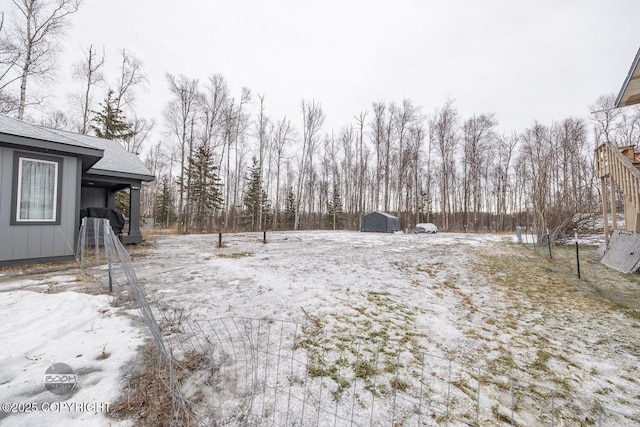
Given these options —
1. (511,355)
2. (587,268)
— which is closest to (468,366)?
(511,355)

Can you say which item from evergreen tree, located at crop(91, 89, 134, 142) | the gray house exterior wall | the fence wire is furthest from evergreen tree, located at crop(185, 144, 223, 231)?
the fence wire

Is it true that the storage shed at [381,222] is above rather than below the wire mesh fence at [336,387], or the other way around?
above

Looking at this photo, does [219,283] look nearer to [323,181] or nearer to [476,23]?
[476,23]

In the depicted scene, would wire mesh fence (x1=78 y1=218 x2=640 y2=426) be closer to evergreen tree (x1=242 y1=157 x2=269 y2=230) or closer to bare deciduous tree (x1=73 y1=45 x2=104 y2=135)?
bare deciduous tree (x1=73 y1=45 x2=104 y2=135)

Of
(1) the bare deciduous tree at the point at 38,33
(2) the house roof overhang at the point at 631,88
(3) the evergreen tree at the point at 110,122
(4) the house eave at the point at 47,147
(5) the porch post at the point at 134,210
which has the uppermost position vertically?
(1) the bare deciduous tree at the point at 38,33

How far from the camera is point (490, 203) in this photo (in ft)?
98.3

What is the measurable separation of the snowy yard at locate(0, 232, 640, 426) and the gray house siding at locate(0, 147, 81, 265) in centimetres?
Answer: 151

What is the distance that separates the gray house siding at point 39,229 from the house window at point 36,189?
8 cm

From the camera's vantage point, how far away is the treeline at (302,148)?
11.7 metres

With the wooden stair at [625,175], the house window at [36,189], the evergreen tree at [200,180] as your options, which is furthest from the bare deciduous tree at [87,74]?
the wooden stair at [625,175]

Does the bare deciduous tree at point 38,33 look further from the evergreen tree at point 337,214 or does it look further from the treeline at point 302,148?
the evergreen tree at point 337,214

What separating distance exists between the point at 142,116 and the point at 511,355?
91.4 feet

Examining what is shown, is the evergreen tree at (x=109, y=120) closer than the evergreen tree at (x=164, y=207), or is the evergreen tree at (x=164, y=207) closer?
the evergreen tree at (x=109, y=120)

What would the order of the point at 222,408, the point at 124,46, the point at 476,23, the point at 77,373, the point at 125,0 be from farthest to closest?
the point at 124,46 → the point at 476,23 → the point at 125,0 → the point at 77,373 → the point at 222,408
